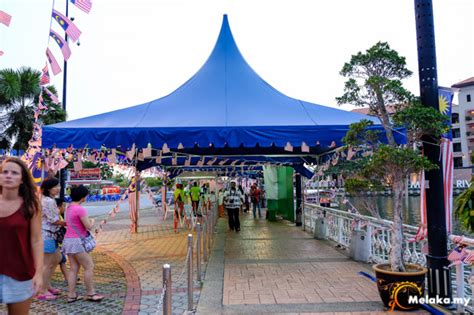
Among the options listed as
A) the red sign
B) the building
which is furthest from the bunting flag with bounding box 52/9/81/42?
the building

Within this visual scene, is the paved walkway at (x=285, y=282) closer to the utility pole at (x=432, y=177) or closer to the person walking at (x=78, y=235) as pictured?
the utility pole at (x=432, y=177)

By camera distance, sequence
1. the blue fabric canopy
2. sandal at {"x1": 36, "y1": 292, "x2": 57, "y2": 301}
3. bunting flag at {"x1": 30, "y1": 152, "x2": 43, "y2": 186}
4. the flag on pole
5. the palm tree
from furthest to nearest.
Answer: the palm tree < bunting flag at {"x1": 30, "y1": 152, "x2": 43, "y2": 186} < the blue fabric canopy < the flag on pole < sandal at {"x1": 36, "y1": 292, "x2": 57, "y2": 301}

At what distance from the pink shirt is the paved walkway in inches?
Result: 75.4

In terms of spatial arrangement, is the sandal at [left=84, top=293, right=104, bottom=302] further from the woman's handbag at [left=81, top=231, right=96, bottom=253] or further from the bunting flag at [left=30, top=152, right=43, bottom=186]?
the bunting flag at [left=30, top=152, right=43, bottom=186]

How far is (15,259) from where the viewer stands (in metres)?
2.88

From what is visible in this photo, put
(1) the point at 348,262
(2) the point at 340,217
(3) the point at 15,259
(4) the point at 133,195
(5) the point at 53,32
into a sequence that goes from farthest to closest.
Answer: (4) the point at 133,195
(2) the point at 340,217
(1) the point at 348,262
(5) the point at 53,32
(3) the point at 15,259

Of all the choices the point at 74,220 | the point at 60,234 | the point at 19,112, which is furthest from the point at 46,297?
the point at 19,112

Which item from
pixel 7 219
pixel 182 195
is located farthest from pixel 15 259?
pixel 182 195

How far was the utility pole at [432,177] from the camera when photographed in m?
4.53

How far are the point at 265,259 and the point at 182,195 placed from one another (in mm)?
6892

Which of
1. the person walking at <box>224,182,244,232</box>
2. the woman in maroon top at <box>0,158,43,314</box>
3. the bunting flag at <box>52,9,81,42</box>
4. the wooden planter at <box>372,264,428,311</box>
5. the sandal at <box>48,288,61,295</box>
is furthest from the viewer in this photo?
the person walking at <box>224,182,244,232</box>

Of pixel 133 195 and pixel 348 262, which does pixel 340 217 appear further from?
pixel 133 195

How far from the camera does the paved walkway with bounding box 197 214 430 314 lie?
4.75 meters

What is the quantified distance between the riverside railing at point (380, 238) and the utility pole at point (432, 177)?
7.7 inches
